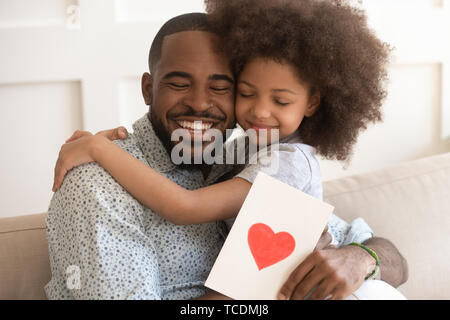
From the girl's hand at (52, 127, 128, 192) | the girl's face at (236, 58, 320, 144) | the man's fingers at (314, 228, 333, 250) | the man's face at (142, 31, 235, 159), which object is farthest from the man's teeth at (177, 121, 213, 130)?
the man's fingers at (314, 228, 333, 250)

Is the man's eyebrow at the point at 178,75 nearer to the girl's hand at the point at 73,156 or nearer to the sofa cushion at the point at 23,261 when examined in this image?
the girl's hand at the point at 73,156

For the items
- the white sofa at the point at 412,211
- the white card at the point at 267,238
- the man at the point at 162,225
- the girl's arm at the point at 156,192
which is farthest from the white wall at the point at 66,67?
the white card at the point at 267,238

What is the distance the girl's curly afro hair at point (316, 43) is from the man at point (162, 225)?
0.21ft

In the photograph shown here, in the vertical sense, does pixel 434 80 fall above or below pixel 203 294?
above

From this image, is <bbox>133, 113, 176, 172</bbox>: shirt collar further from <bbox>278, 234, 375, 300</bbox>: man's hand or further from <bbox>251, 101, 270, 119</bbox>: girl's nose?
<bbox>278, 234, 375, 300</bbox>: man's hand

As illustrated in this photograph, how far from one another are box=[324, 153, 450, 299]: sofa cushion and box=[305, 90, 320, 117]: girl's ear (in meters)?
0.49

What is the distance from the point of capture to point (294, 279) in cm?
110

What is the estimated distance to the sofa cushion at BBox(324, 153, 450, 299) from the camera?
176 centimetres

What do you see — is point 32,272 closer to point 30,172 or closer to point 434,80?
point 30,172

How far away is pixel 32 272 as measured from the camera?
56.5 inches

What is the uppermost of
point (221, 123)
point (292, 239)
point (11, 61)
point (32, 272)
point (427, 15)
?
point (427, 15)
